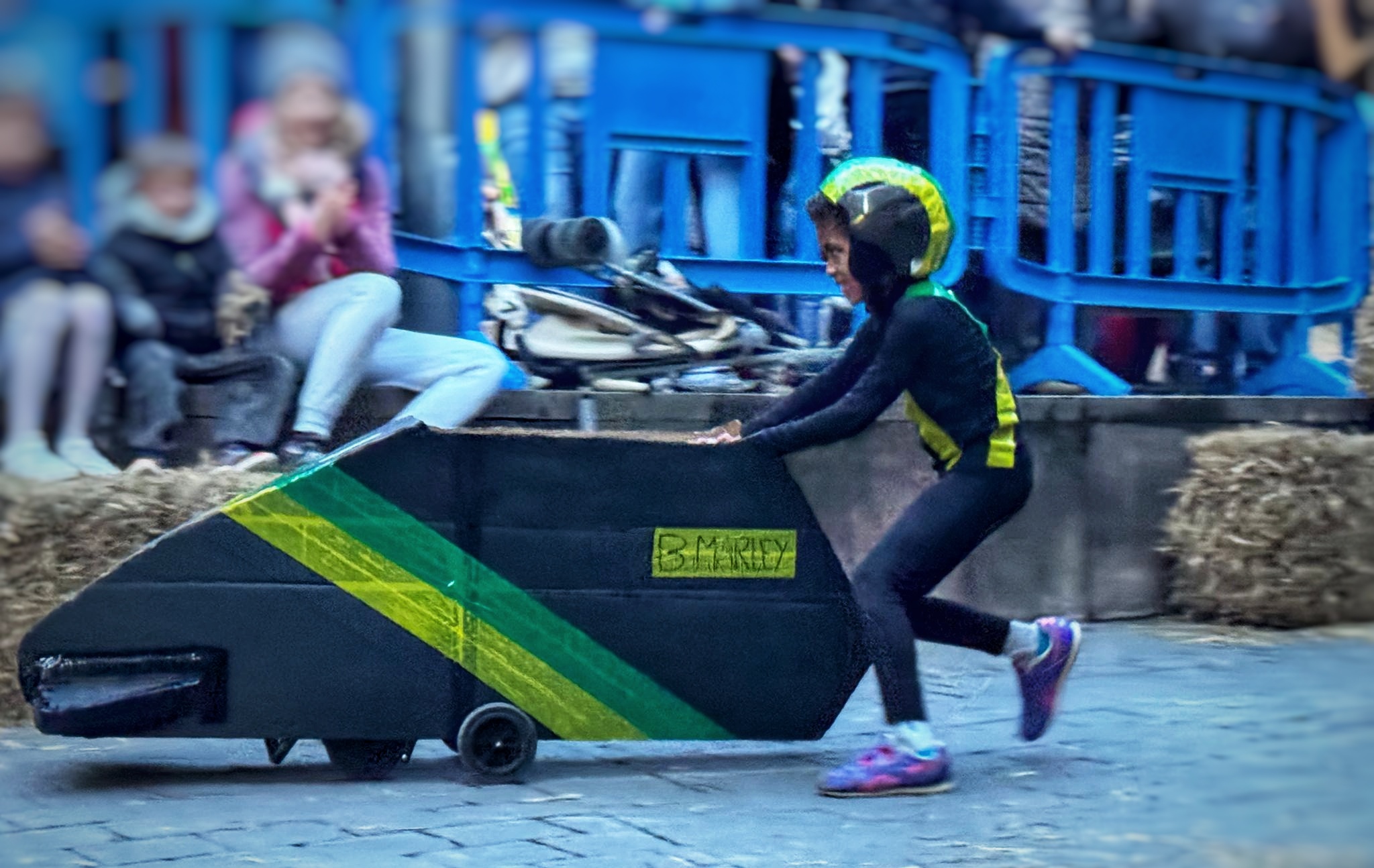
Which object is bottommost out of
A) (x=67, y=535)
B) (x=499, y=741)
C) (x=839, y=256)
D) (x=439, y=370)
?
(x=499, y=741)

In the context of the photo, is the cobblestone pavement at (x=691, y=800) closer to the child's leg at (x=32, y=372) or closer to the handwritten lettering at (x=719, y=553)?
the handwritten lettering at (x=719, y=553)

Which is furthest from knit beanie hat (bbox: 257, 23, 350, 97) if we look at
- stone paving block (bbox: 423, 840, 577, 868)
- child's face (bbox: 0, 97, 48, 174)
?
stone paving block (bbox: 423, 840, 577, 868)

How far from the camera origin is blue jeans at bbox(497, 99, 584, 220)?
609 cm

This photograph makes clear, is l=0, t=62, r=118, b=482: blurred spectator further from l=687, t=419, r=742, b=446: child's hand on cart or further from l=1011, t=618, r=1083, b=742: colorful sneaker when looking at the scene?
l=1011, t=618, r=1083, b=742: colorful sneaker

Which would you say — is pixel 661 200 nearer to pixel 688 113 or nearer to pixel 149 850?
pixel 688 113

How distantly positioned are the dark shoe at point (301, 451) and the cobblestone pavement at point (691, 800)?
1.00 meters

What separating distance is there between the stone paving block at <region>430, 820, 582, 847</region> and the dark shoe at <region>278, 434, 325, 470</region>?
193 centimetres

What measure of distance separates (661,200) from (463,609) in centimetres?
220

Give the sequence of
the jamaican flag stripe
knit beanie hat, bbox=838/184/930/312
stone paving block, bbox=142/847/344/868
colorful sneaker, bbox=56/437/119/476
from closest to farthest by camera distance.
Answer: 1. stone paving block, bbox=142/847/344/868
2. the jamaican flag stripe
3. knit beanie hat, bbox=838/184/930/312
4. colorful sneaker, bbox=56/437/119/476

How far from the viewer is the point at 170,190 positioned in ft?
20.1

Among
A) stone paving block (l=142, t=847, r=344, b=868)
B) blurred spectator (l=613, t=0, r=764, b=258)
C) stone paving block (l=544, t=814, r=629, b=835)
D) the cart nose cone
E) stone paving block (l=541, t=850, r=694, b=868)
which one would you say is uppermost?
blurred spectator (l=613, t=0, r=764, b=258)

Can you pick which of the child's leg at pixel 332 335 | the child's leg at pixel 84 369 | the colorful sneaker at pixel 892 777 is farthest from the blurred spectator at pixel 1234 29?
the child's leg at pixel 84 369

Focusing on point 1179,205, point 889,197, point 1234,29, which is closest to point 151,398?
point 889,197

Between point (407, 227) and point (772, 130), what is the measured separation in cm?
125
